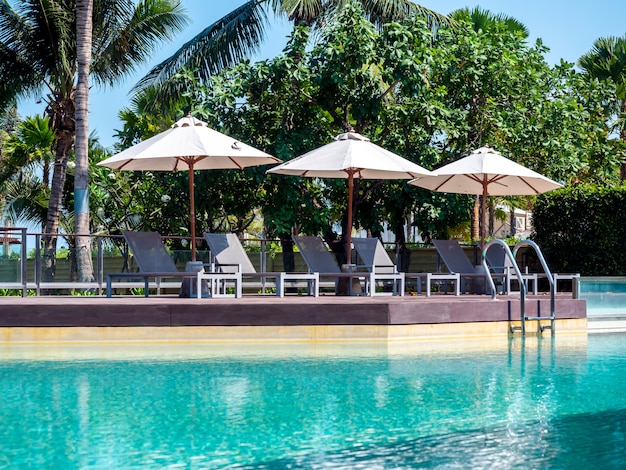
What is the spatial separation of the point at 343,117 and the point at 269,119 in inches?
62.0

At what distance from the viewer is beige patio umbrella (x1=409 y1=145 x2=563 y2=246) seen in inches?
520

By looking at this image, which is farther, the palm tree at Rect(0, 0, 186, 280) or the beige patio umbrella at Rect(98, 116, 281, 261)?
the palm tree at Rect(0, 0, 186, 280)

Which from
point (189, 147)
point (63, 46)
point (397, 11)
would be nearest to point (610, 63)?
point (397, 11)

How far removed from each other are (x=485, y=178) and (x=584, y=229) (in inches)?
169

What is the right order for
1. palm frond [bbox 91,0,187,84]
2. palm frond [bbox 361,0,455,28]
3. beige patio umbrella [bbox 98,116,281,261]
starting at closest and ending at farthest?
beige patio umbrella [bbox 98,116,281,261]
palm frond [bbox 361,0,455,28]
palm frond [bbox 91,0,187,84]

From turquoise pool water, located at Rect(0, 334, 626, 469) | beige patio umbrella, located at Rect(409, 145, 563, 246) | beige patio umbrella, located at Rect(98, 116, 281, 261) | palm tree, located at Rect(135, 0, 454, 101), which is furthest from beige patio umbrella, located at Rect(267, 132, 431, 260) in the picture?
palm tree, located at Rect(135, 0, 454, 101)

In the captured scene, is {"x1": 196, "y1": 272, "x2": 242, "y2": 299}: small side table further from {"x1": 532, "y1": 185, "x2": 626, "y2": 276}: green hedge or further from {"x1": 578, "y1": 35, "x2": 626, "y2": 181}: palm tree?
{"x1": 578, "y1": 35, "x2": 626, "y2": 181}: palm tree

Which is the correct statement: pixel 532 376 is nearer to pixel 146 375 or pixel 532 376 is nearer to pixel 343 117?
pixel 146 375

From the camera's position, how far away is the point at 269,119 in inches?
670

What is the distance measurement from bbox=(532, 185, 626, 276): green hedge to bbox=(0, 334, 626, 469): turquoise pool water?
7.97 metres

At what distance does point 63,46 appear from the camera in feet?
64.7

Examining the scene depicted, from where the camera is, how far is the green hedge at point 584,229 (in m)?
17.1

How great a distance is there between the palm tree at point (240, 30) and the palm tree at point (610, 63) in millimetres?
11660

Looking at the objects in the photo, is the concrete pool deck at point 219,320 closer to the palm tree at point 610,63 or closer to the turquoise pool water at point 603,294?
the turquoise pool water at point 603,294
